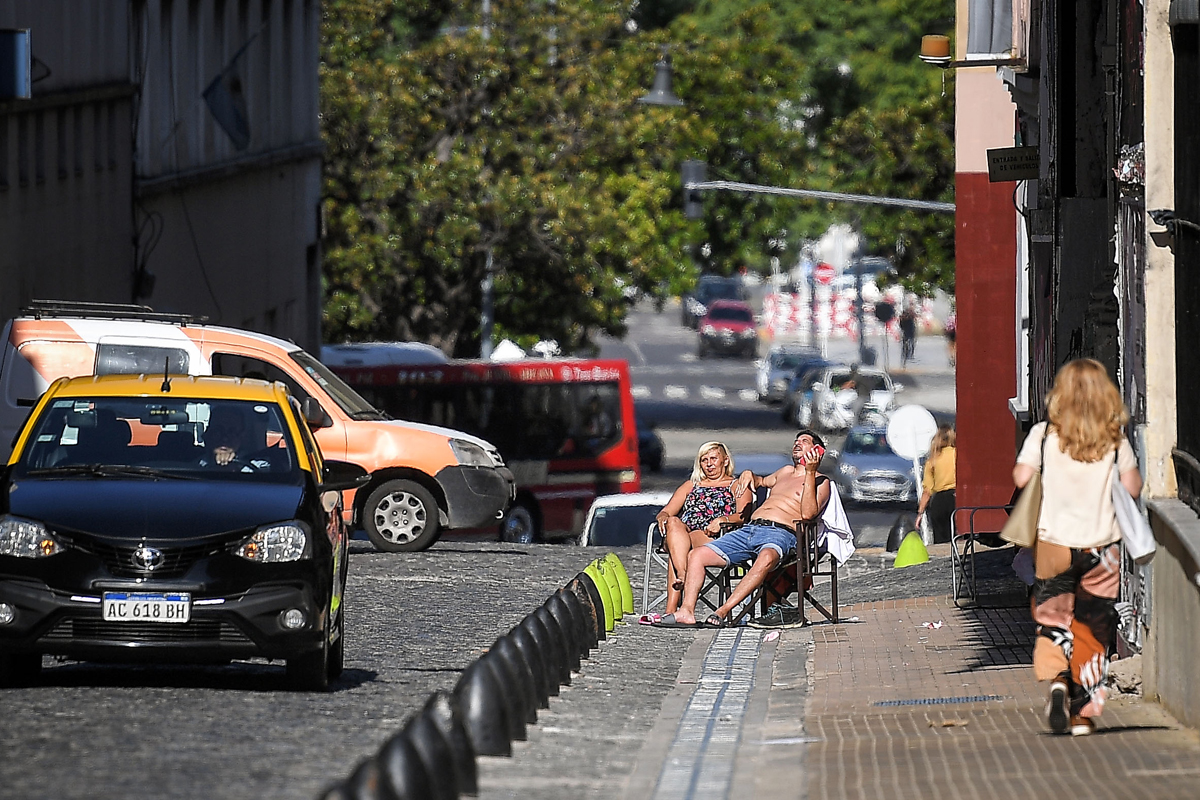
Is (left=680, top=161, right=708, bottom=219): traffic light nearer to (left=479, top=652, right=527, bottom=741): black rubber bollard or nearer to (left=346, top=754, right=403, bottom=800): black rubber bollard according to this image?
(left=479, top=652, right=527, bottom=741): black rubber bollard

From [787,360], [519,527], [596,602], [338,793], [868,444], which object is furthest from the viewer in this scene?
[787,360]

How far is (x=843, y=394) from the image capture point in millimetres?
57844

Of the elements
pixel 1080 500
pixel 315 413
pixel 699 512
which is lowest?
pixel 699 512

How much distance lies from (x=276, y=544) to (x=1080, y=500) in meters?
3.64

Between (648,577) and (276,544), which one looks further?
(648,577)

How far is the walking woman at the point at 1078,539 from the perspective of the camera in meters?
9.39

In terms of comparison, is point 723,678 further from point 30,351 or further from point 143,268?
point 143,268

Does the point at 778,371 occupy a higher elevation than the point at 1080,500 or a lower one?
higher

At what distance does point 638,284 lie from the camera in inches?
1887

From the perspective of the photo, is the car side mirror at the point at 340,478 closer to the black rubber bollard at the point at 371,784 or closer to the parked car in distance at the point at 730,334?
the black rubber bollard at the point at 371,784

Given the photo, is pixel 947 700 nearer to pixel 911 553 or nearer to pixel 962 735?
pixel 962 735

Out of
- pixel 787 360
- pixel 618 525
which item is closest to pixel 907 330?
pixel 787 360

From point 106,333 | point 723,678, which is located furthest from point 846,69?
point 723,678

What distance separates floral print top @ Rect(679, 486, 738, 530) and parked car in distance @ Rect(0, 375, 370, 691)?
4.66 meters
